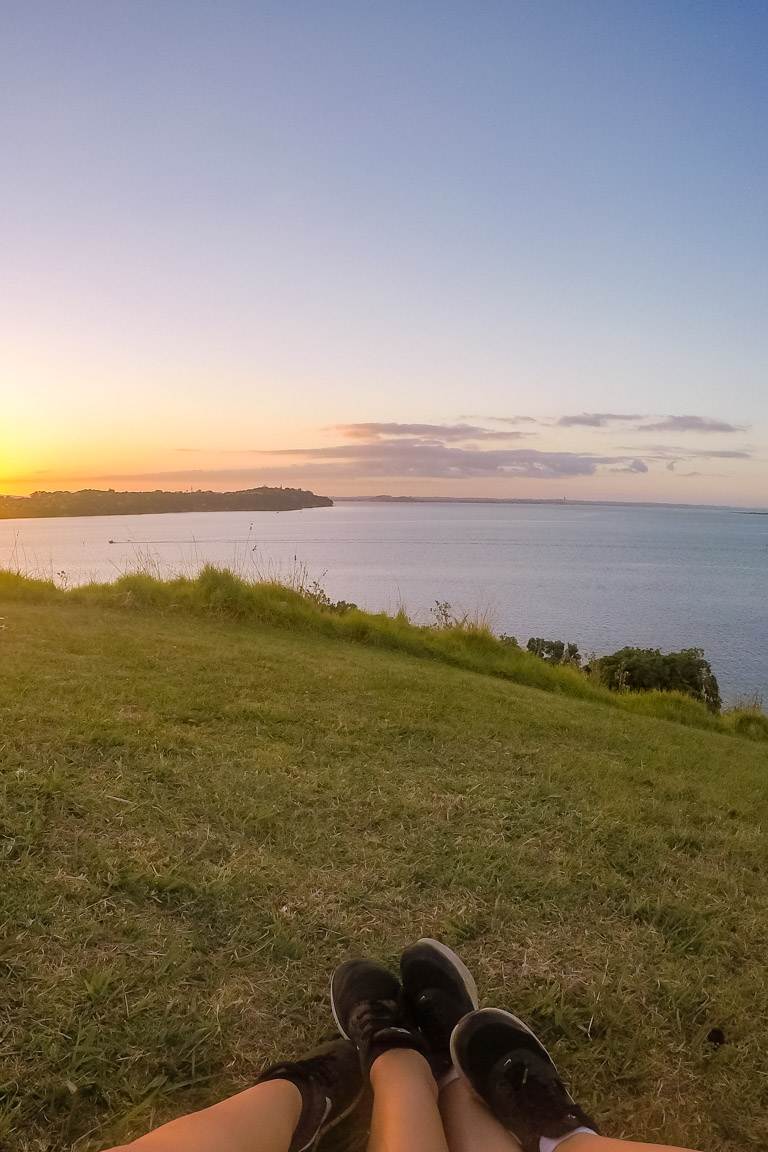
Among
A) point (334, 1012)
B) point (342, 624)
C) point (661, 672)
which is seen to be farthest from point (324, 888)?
point (661, 672)

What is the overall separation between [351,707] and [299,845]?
167cm

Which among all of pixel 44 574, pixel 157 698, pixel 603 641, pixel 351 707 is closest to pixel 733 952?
pixel 351 707

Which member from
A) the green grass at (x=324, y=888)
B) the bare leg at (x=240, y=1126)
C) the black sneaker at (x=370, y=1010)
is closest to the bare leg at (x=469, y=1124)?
the black sneaker at (x=370, y=1010)

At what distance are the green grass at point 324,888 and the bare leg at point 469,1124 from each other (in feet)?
0.80

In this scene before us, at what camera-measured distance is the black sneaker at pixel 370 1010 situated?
172 cm

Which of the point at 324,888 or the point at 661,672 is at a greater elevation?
the point at 324,888

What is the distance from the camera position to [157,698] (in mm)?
3914

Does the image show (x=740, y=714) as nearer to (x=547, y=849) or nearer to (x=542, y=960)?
(x=547, y=849)

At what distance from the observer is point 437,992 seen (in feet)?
6.13

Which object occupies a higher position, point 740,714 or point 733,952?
point 733,952

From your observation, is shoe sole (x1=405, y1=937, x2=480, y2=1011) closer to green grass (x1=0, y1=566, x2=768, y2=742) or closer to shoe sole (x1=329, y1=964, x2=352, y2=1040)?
shoe sole (x1=329, y1=964, x2=352, y2=1040)

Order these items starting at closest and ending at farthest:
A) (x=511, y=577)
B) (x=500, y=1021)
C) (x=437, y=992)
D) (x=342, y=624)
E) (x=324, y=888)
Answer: (x=500, y=1021), (x=437, y=992), (x=324, y=888), (x=342, y=624), (x=511, y=577)

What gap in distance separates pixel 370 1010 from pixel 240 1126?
42 centimetres

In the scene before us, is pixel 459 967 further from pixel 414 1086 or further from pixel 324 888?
pixel 324 888
